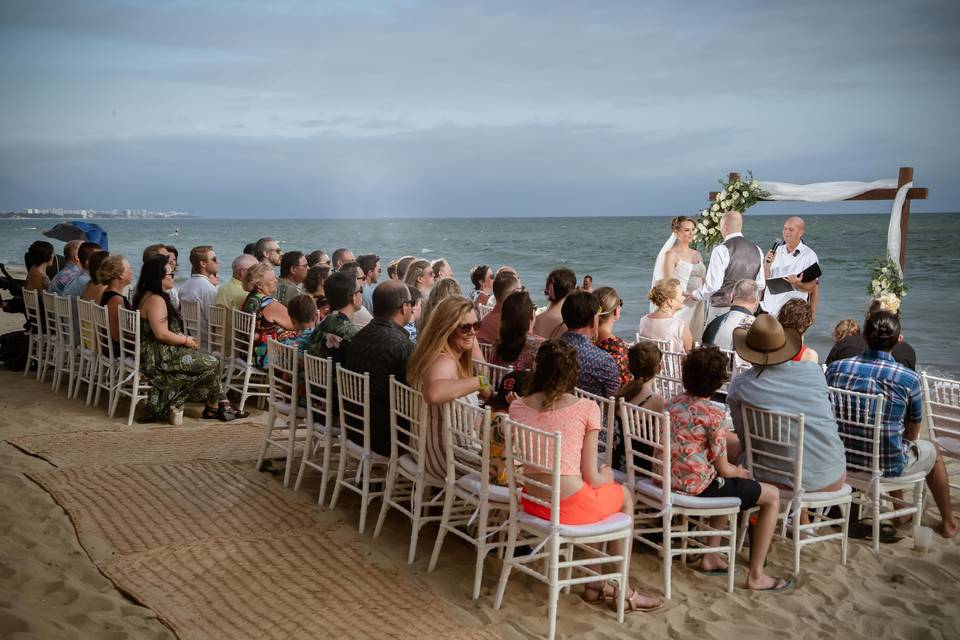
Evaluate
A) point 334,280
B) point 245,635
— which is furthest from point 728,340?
point 245,635

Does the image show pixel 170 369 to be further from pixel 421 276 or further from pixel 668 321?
pixel 668 321

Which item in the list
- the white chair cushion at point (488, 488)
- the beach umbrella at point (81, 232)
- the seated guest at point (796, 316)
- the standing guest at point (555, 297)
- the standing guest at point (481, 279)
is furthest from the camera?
the beach umbrella at point (81, 232)

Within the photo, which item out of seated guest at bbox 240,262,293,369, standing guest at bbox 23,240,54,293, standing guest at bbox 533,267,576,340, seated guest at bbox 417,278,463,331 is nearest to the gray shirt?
standing guest at bbox 533,267,576,340

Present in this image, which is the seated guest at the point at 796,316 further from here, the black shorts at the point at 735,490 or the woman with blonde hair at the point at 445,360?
the woman with blonde hair at the point at 445,360

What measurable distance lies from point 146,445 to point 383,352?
2568 millimetres

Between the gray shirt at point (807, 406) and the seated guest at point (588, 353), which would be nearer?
the gray shirt at point (807, 406)

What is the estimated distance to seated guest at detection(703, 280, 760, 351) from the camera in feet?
19.0

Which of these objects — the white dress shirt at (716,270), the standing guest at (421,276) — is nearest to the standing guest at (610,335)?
the standing guest at (421,276)

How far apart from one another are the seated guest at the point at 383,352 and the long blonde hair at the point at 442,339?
443 mm

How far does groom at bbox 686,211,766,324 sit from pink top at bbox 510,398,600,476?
16.4 ft

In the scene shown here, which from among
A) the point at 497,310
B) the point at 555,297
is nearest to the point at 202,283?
the point at 497,310

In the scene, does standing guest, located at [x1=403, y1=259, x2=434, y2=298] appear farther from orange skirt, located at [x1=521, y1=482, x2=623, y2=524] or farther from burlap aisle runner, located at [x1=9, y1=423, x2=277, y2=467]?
orange skirt, located at [x1=521, y1=482, x2=623, y2=524]

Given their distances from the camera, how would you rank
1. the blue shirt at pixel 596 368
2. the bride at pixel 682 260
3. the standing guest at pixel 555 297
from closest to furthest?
→ the blue shirt at pixel 596 368 → the standing guest at pixel 555 297 → the bride at pixel 682 260

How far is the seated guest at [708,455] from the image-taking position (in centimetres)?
379
